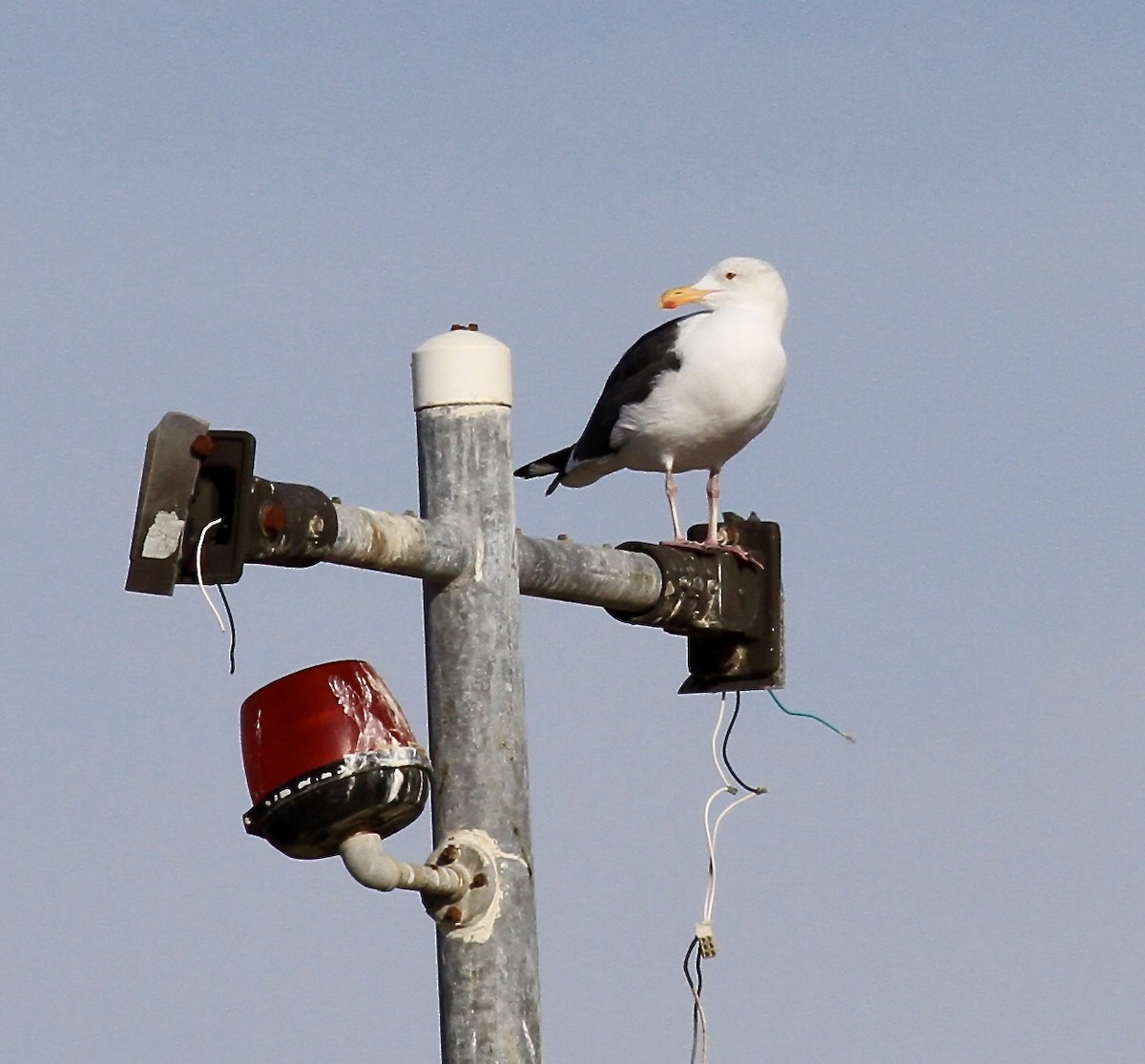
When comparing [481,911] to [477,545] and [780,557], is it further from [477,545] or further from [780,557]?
[780,557]

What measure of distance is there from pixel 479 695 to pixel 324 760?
0.45 metres

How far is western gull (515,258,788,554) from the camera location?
8.36 meters

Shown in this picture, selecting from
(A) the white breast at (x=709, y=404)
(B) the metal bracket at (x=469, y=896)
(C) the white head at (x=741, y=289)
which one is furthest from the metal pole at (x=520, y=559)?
(C) the white head at (x=741, y=289)

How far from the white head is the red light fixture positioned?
541cm

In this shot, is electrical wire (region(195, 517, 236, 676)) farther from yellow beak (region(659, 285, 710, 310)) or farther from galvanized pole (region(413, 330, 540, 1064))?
yellow beak (region(659, 285, 710, 310))

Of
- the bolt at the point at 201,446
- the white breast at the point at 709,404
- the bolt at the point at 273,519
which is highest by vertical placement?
the white breast at the point at 709,404

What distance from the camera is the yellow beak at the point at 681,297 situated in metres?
9.12

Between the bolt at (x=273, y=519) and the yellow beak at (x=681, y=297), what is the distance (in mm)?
5433

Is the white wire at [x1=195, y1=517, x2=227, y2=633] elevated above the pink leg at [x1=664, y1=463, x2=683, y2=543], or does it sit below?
below

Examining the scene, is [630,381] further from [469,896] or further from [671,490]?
[469,896]

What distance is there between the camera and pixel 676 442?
843cm

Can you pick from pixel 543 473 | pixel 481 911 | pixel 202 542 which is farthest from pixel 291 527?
pixel 543 473

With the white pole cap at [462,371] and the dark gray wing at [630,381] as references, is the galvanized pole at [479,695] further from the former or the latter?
the dark gray wing at [630,381]

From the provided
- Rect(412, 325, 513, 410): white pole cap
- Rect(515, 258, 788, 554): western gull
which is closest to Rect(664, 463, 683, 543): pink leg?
Rect(515, 258, 788, 554): western gull
